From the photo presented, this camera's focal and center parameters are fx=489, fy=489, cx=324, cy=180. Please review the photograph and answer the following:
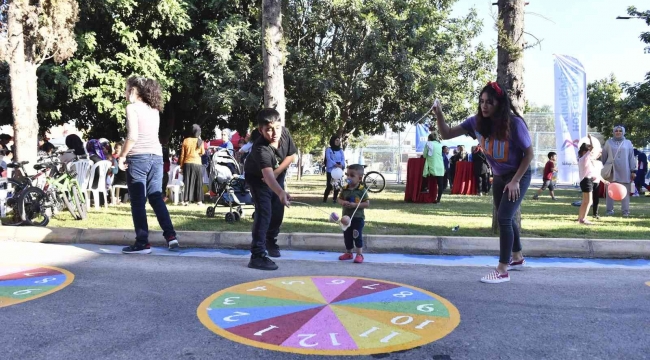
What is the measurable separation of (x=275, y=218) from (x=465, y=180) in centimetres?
1197

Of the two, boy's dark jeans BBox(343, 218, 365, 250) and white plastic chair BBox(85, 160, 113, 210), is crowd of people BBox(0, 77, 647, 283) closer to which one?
boy's dark jeans BBox(343, 218, 365, 250)

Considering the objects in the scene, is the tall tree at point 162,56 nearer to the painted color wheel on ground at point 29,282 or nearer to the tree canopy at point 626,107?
the painted color wheel on ground at point 29,282

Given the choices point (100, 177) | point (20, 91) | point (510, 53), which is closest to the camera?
point (510, 53)

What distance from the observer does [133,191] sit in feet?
19.4

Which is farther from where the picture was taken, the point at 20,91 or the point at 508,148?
the point at 20,91

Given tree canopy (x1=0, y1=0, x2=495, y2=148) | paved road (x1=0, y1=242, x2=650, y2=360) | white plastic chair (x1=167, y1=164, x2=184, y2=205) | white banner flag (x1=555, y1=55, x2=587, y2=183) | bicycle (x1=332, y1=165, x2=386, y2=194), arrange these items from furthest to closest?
white banner flag (x1=555, y1=55, x2=587, y2=183) → bicycle (x1=332, y1=165, x2=386, y2=194) → tree canopy (x1=0, y1=0, x2=495, y2=148) → white plastic chair (x1=167, y1=164, x2=184, y2=205) → paved road (x1=0, y1=242, x2=650, y2=360)

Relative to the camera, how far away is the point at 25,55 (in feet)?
31.0

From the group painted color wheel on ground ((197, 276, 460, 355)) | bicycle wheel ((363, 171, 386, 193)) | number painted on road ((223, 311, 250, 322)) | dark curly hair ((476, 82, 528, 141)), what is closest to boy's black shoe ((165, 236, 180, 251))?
painted color wheel on ground ((197, 276, 460, 355))

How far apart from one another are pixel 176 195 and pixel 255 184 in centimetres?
680

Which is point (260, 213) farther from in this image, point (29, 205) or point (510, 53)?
point (29, 205)

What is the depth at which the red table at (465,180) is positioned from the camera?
1650cm

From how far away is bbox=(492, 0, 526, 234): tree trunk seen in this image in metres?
7.06

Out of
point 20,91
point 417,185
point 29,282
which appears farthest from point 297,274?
point 417,185

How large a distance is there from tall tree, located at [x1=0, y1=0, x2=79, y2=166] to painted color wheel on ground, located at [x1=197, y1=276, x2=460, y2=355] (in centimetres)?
669
